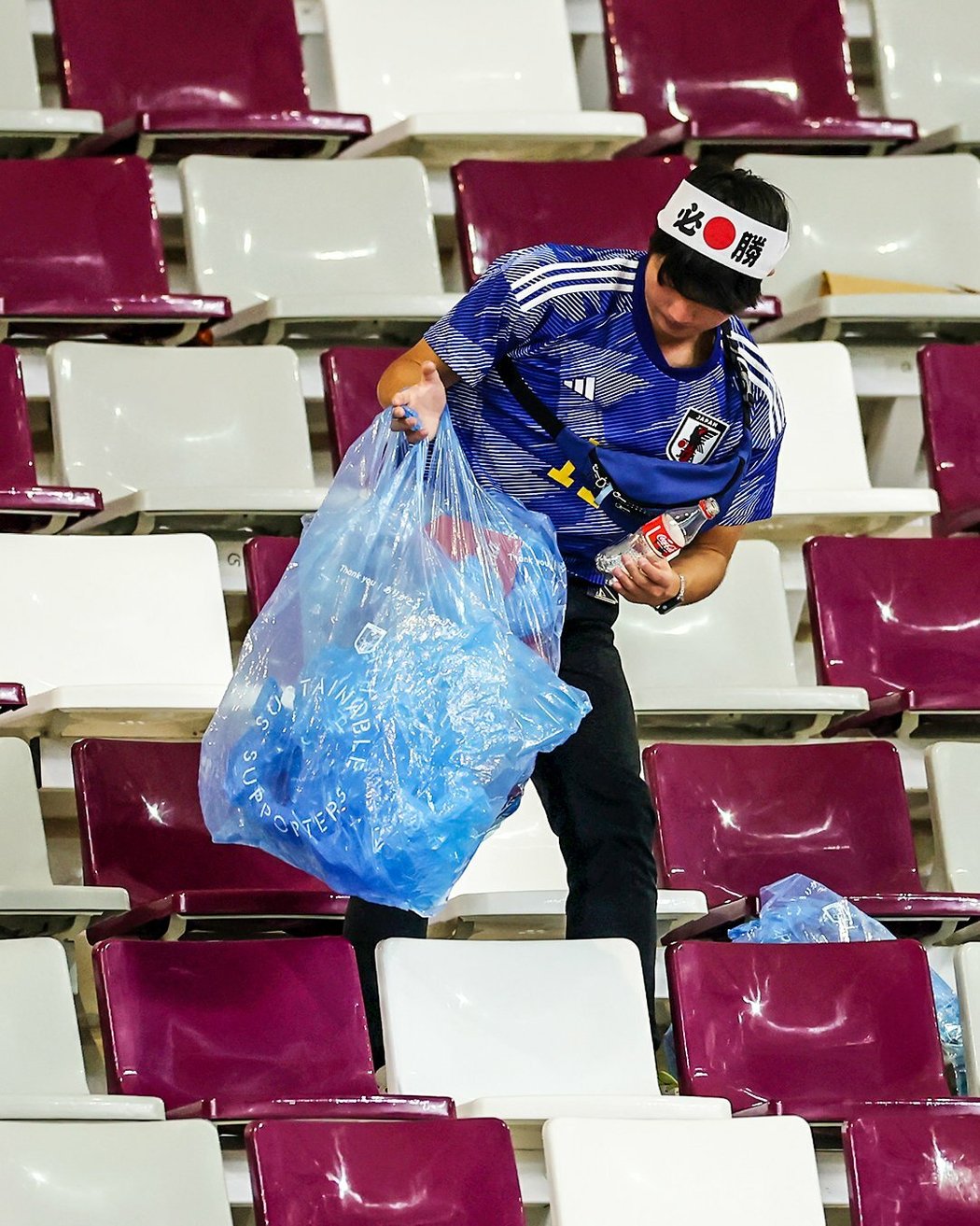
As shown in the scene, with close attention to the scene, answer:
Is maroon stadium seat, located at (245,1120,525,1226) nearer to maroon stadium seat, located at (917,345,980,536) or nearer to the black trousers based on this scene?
the black trousers

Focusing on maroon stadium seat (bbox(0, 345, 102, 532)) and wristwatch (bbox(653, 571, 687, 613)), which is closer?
wristwatch (bbox(653, 571, 687, 613))

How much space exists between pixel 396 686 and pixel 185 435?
1101 mm

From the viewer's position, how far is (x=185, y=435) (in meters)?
3.19

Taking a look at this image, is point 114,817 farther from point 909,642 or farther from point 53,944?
point 909,642

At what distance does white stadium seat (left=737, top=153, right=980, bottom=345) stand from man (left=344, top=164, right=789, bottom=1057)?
1319mm

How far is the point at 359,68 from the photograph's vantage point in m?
3.76

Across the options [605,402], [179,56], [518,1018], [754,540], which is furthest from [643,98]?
[518,1018]

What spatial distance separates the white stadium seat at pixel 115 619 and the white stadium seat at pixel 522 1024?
0.59 meters

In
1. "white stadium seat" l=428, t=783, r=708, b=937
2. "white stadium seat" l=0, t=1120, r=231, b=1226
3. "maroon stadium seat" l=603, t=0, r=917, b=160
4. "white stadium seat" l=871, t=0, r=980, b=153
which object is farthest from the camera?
"white stadium seat" l=871, t=0, r=980, b=153

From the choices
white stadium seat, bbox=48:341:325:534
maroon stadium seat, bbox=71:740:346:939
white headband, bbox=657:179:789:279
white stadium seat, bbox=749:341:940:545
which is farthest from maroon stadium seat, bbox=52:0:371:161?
white headband, bbox=657:179:789:279

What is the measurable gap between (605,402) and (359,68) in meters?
1.62

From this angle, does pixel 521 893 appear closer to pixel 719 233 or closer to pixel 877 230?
pixel 719 233

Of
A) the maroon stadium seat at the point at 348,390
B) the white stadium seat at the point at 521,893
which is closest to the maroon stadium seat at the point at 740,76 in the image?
the maroon stadium seat at the point at 348,390

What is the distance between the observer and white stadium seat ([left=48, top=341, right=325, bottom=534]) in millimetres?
3062
